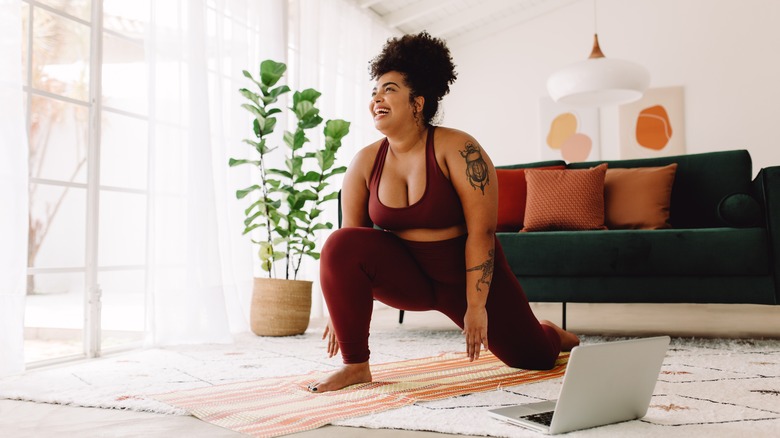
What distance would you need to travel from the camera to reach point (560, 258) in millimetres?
2738

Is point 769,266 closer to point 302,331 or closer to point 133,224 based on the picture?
point 302,331

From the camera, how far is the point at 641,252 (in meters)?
2.62

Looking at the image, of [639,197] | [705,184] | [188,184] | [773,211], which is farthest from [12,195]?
[705,184]

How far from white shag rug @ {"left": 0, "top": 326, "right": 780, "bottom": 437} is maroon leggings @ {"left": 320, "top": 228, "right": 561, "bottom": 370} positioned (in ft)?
0.55

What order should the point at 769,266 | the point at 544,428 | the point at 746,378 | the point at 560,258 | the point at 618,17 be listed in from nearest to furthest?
the point at 544,428 → the point at 746,378 → the point at 769,266 → the point at 560,258 → the point at 618,17

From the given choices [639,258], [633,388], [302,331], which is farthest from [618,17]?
[633,388]

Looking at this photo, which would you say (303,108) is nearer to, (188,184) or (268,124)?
(268,124)

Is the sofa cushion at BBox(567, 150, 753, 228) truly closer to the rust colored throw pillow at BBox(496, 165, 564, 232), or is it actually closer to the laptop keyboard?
the rust colored throw pillow at BBox(496, 165, 564, 232)

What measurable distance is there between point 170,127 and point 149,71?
26 cm

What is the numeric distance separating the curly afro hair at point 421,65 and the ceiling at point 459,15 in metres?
3.63

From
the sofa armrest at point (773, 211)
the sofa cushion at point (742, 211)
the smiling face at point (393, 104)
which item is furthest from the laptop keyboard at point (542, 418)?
the sofa cushion at point (742, 211)

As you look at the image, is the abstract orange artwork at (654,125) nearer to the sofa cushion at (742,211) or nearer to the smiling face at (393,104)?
the sofa cushion at (742,211)

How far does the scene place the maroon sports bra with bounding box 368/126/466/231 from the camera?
1.62m

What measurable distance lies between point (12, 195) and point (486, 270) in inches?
61.7
